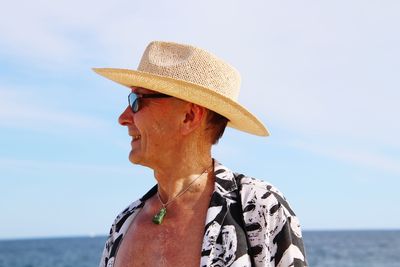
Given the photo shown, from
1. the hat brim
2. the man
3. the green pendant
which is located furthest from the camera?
the green pendant

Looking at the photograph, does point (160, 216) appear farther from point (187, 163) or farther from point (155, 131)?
point (155, 131)

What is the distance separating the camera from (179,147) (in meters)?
3.83

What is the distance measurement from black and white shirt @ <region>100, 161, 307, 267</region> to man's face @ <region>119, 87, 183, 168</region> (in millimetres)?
341

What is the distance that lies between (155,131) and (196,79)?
0.32 m

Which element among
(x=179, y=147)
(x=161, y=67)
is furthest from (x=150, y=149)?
(x=161, y=67)

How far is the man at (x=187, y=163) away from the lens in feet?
11.7

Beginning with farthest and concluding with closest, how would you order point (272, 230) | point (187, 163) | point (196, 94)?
1. point (187, 163)
2. point (196, 94)
3. point (272, 230)

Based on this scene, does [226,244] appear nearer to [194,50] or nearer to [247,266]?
[247,266]

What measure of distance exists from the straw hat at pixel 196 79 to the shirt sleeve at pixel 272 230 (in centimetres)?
44

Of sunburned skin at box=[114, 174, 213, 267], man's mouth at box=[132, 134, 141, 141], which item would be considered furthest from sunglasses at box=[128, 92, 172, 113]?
sunburned skin at box=[114, 174, 213, 267]

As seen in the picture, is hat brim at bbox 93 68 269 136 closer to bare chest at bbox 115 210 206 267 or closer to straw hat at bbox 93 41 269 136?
straw hat at bbox 93 41 269 136

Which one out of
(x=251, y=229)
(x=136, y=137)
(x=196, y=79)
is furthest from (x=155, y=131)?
(x=251, y=229)

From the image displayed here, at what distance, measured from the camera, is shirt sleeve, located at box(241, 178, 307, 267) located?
344 cm

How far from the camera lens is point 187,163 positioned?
383cm
